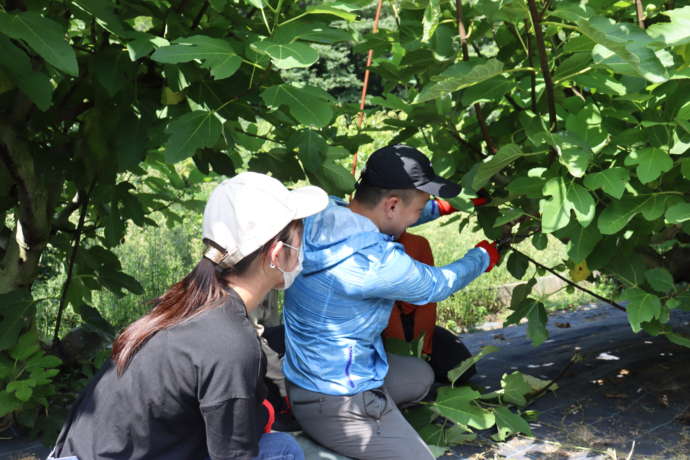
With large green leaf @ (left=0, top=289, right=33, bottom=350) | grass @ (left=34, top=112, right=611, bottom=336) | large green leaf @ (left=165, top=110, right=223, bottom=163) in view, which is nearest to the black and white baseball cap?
large green leaf @ (left=165, top=110, right=223, bottom=163)

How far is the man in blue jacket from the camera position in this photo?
8.60 feet

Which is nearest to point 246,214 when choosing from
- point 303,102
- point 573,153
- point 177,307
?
point 177,307

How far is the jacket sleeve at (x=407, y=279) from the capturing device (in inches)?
103

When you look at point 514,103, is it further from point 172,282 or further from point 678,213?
point 172,282

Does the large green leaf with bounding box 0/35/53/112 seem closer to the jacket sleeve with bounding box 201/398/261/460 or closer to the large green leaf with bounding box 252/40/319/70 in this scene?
the large green leaf with bounding box 252/40/319/70

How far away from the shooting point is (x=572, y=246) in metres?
2.85

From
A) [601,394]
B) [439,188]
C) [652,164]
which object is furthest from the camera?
[601,394]

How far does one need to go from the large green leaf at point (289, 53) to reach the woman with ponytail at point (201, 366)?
363mm

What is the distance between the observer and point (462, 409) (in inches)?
125

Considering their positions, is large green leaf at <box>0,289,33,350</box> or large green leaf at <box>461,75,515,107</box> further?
large green leaf at <box>0,289,33,350</box>

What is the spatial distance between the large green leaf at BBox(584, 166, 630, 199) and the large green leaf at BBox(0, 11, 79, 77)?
1579 millimetres

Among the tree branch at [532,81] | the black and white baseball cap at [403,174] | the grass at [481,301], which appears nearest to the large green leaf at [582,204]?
Result: the tree branch at [532,81]

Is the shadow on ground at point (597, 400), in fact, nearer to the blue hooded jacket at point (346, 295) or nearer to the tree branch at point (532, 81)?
the blue hooded jacket at point (346, 295)

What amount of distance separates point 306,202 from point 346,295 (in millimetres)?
526
